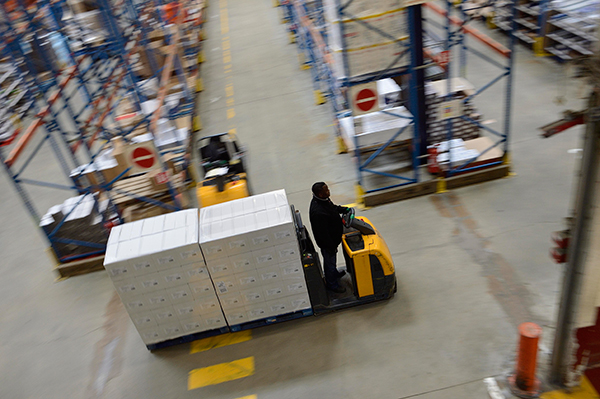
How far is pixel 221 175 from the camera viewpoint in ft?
26.9

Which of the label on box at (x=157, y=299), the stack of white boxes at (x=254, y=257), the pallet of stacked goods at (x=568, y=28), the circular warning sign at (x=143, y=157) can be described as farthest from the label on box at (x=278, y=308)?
the pallet of stacked goods at (x=568, y=28)

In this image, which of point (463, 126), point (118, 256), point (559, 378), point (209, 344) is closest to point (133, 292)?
point (118, 256)

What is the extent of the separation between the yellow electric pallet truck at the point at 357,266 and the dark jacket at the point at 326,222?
135mm

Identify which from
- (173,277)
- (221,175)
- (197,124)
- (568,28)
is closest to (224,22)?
(197,124)

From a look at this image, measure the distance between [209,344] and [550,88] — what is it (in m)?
10.3

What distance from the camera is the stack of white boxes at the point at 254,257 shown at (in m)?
6.12

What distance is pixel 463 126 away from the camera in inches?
376

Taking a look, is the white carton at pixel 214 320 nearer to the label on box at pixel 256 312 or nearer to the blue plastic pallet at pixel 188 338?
the blue plastic pallet at pixel 188 338

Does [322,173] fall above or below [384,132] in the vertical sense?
below

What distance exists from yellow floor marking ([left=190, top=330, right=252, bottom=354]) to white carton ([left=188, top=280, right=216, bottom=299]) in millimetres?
884

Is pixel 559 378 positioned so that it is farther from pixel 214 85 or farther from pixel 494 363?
pixel 214 85

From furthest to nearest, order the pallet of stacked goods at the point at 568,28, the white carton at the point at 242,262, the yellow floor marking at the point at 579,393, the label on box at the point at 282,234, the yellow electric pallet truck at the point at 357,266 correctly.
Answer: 1. the pallet of stacked goods at the point at 568,28
2. the yellow electric pallet truck at the point at 357,266
3. the white carton at the point at 242,262
4. the label on box at the point at 282,234
5. the yellow floor marking at the point at 579,393

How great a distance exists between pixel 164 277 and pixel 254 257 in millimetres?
1235

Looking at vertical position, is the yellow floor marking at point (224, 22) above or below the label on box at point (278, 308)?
above
